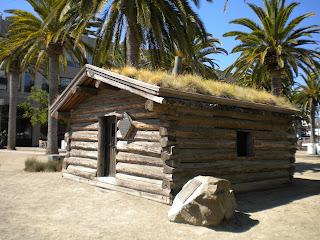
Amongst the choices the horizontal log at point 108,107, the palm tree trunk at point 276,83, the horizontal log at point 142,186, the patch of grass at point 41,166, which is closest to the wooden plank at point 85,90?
the horizontal log at point 108,107

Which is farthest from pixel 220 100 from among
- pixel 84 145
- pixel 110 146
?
pixel 84 145

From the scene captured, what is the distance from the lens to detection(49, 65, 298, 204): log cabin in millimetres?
9148

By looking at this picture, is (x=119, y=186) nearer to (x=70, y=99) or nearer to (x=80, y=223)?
(x=80, y=223)

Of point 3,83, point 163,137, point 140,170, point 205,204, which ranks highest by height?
point 3,83

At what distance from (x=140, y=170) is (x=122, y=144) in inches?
47.4

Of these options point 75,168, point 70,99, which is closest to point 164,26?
point 70,99

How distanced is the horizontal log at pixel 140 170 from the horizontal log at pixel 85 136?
1.77 m

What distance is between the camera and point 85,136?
12.7 metres

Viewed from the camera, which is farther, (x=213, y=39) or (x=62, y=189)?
(x=213, y=39)

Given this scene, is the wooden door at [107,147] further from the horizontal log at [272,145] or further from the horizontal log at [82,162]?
the horizontal log at [272,145]

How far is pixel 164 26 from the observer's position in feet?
53.9

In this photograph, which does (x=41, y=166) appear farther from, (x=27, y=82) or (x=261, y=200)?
(x=27, y=82)

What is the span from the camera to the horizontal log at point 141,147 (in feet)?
31.1

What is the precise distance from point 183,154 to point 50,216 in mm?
3547
